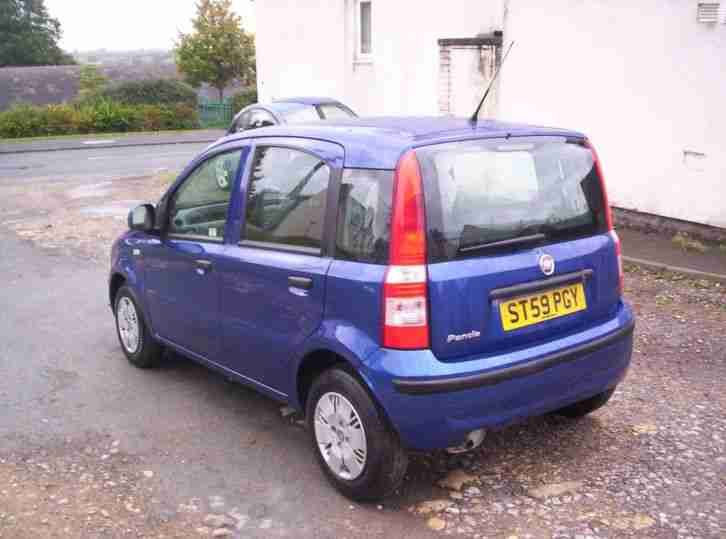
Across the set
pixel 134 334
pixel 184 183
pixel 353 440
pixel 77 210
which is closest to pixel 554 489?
pixel 353 440

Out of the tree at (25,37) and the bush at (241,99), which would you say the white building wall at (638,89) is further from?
the tree at (25,37)

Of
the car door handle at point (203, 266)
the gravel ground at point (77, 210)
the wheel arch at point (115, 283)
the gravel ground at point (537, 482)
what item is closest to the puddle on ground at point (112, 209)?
the gravel ground at point (77, 210)

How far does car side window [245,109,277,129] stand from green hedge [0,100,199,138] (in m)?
22.6

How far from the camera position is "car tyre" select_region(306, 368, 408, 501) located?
12.3ft

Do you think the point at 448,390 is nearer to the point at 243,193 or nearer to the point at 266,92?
the point at 243,193

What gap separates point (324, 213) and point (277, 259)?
420mm

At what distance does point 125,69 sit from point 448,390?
67.3 m

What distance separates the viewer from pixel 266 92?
68.3ft

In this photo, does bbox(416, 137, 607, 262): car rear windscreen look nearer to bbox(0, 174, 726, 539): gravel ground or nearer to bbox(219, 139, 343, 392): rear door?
bbox(219, 139, 343, 392): rear door

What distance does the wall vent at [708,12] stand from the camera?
8.47 metres

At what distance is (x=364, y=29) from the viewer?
17516 millimetres

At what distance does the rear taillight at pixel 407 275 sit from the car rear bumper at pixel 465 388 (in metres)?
0.09

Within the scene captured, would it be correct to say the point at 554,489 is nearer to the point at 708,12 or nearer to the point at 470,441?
the point at 470,441

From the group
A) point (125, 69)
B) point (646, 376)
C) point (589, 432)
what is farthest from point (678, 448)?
point (125, 69)
